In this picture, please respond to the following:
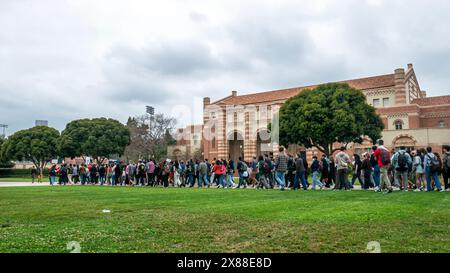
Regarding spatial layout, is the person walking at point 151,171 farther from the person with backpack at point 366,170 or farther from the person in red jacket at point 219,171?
the person with backpack at point 366,170

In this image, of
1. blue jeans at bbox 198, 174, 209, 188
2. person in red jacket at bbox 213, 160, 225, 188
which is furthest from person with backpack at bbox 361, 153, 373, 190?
blue jeans at bbox 198, 174, 209, 188

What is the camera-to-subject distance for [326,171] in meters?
16.8

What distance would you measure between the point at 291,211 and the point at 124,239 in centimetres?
407

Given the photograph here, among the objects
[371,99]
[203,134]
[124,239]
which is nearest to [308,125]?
[371,99]

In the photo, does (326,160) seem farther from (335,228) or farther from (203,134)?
(203,134)

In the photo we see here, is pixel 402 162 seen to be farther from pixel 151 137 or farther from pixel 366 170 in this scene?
pixel 151 137

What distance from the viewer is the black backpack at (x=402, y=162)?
1362 cm

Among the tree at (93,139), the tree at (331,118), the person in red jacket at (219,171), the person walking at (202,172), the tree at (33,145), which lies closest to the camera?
the person in red jacket at (219,171)

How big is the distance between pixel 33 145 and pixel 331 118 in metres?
42.7

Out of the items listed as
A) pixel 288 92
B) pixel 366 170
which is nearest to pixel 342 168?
pixel 366 170

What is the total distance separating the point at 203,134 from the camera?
60.2 metres

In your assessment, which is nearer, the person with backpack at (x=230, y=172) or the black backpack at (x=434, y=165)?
the black backpack at (x=434, y=165)

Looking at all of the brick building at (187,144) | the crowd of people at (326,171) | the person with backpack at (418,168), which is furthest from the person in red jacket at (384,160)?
the brick building at (187,144)

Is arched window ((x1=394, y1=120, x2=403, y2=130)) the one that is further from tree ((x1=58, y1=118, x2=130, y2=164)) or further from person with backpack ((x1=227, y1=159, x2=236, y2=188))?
tree ((x1=58, y1=118, x2=130, y2=164))
